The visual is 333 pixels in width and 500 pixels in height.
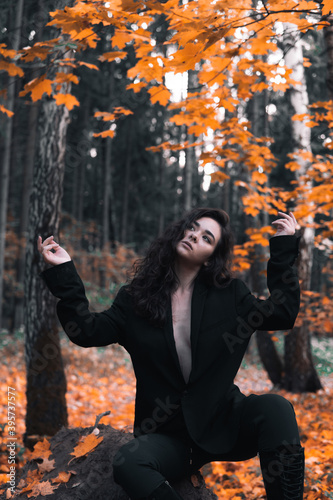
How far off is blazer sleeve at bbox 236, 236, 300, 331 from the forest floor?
1.16 meters

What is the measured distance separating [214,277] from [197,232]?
29 cm

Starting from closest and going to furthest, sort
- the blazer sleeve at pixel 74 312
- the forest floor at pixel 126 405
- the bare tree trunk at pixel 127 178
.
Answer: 1. the blazer sleeve at pixel 74 312
2. the forest floor at pixel 126 405
3. the bare tree trunk at pixel 127 178

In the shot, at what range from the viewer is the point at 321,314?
7000 millimetres

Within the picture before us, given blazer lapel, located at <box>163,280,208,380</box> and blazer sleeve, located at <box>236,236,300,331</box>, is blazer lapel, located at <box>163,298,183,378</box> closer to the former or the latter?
blazer lapel, located at <box>163,280,208,380</box>

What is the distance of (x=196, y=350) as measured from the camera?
257 cm

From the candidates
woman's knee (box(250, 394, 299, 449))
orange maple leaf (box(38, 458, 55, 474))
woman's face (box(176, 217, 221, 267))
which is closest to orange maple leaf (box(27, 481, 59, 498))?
orange maple leaf (box(38, 458, 55, 474))

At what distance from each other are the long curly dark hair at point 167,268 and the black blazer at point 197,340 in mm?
101

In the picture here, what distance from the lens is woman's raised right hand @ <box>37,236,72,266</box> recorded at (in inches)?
100

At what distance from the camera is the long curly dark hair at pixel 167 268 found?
8.87ft

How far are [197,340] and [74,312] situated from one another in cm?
68

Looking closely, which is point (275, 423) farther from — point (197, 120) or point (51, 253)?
point (197, 120)

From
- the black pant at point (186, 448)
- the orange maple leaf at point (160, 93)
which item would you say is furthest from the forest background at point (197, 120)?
the black pant at point (186, 448)

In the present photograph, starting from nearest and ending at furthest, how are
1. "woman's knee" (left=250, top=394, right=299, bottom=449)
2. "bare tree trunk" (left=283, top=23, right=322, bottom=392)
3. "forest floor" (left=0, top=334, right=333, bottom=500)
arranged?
"woman's knee" (left=250, top=394, right=299, bottom=449), "forest floor" (left=0, top=334, right=333, bottom=500), "bare tree trunk" (left=283, top=23, right=322, bottom=392)

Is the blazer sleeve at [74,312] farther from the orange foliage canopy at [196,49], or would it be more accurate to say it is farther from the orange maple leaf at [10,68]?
the orange maple leaf at [10,68]
